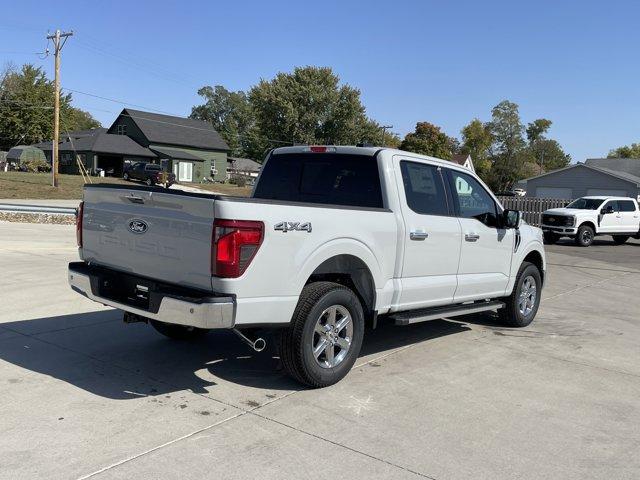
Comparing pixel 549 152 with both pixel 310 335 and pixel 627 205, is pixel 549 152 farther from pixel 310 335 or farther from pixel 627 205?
pixel 310 335

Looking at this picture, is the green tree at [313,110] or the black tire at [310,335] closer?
the black tire at [310,335]

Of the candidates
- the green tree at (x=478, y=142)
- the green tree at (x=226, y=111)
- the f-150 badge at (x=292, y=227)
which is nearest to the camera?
the f-150 badge at (x=292, y=227)

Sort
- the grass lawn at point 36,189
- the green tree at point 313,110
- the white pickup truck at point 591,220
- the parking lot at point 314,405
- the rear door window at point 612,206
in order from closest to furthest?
the parking lot at point 314,405 < the white pickup truck at point 591,220 < the rear door window at point 612,206 < the grass lawn at point 36,189 < the green tree at point 313,110

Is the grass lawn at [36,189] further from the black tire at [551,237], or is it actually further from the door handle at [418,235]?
the door handle at [418,235]

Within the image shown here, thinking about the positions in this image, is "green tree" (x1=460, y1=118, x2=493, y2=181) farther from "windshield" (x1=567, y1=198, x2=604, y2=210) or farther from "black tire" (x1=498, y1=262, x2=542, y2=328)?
"black tire" (x1=498, y1=262, x2=542, y2=328)

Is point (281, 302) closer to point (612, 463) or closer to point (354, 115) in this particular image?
point (612, 463)

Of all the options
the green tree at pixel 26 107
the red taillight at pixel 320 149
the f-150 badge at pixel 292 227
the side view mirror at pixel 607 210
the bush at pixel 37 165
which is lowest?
the f-150 badge at pixel 292 227

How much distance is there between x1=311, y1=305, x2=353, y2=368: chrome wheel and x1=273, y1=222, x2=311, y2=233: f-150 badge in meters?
0.73

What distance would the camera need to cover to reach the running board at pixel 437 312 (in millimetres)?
5387

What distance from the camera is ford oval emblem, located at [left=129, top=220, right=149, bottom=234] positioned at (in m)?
4.47

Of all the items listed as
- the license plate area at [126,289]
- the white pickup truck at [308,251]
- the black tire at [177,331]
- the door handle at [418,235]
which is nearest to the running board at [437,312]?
the white pickup truck at [308,251]

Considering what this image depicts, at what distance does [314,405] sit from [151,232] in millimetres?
1814

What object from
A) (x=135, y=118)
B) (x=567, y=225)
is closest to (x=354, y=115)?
(x=135, y=118)

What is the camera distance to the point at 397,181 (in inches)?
215
